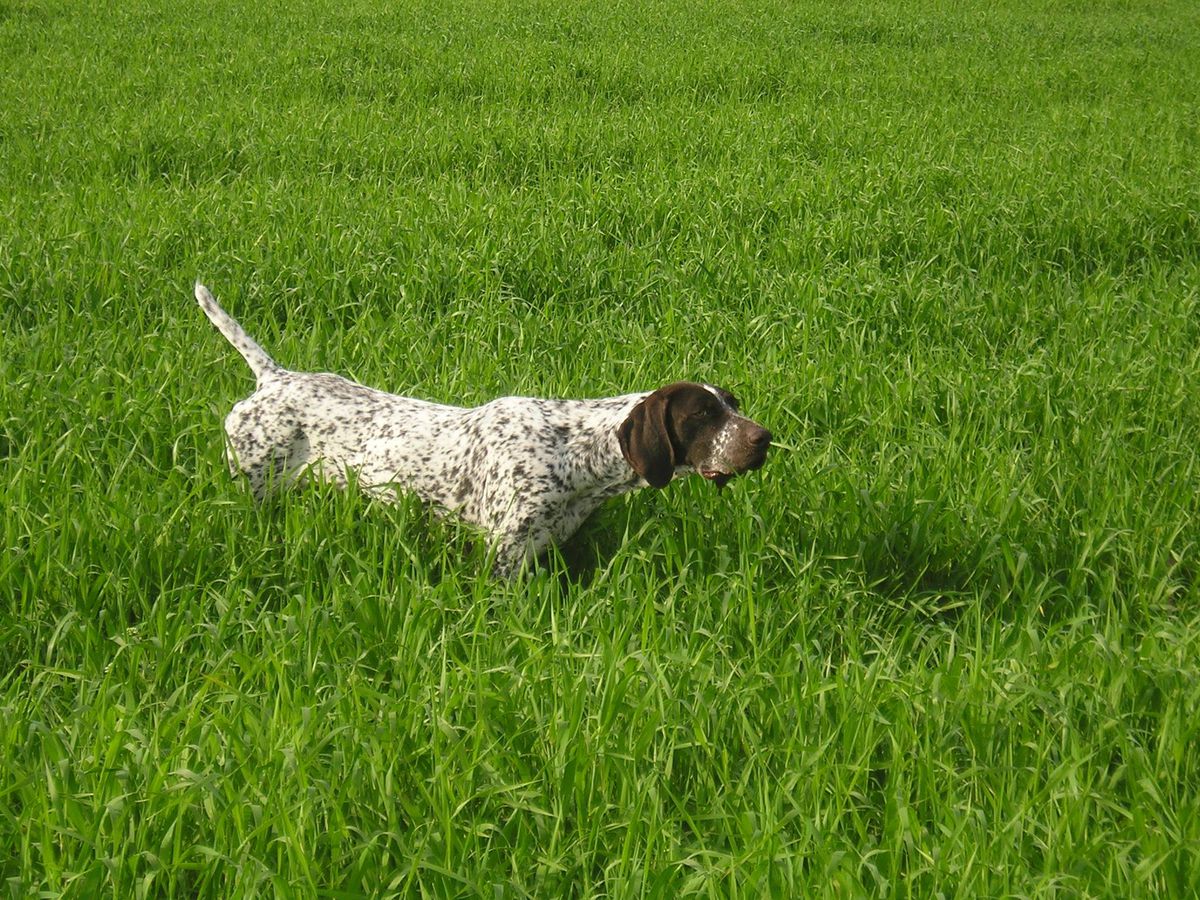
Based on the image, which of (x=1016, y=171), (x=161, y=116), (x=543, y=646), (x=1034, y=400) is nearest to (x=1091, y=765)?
(x=543, y=646)

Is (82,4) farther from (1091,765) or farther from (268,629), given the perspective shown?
(1091,765)

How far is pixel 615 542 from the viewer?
12.7 feet

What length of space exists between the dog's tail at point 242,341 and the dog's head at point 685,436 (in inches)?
66.3

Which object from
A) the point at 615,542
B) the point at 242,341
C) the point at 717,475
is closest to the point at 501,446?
the point at 615,542

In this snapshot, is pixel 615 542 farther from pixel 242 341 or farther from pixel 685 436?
pixel 242 341

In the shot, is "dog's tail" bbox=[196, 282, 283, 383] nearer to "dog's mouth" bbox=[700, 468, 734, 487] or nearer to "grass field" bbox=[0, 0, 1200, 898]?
"grass field" bbox=[0, 0, 1200, 898]

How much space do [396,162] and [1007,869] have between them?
724 centimetres

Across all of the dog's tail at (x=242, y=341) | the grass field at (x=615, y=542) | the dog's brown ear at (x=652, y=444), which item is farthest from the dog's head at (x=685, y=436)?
the dog's tail at (x=242, y=341)

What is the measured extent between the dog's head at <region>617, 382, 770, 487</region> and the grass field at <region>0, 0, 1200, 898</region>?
13.2 inches

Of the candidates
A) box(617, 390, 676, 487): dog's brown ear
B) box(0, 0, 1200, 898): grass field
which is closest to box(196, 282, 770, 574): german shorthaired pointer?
box(617, 390, 676, 487): dog's brown ear

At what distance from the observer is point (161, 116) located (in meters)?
9.16

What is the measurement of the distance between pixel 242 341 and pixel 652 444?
1.97 metres

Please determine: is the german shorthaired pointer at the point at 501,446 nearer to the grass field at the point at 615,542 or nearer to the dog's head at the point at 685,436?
the dog's head at the point at 685,436

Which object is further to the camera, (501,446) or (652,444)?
(501,446)
